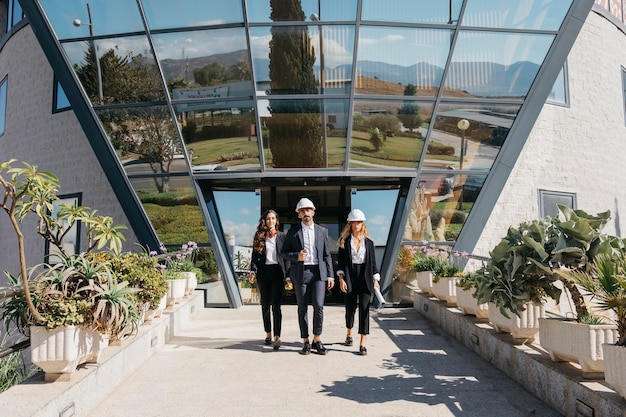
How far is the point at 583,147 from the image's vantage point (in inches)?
518

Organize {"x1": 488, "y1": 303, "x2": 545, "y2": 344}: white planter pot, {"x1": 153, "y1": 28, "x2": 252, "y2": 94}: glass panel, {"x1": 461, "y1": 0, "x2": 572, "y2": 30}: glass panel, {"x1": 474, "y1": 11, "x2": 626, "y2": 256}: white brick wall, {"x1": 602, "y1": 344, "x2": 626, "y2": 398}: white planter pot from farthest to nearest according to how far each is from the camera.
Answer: {"x1": 474, "y1": 11, "x2": 626, "y2": 256}: white brick wall, {"x1": 153, "y1": 28, "x2": 252, "y2": 94}: glass panel, {"x1": 461, "y1": 0, "x2": 572, "y2": 30}: glass panel, {"x1": 488, "y1": 303, "x2": 545, "y2": 344}: white planter pot, {"x1": 602, "y1": 344, "x2": 626, "y2": 398}: white planter pot

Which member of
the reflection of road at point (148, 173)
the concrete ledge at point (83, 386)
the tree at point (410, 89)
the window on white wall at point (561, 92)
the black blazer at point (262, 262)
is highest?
the window on white wall at point (561, 92)

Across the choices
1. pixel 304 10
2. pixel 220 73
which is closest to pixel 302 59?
pixel 304 10

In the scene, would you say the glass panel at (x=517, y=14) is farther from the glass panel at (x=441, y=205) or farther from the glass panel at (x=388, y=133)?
the glass panel at (x=441, y=205)

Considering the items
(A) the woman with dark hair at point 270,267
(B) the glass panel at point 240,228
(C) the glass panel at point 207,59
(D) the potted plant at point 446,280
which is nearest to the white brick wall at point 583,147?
(D) the potted plant at point 446,280

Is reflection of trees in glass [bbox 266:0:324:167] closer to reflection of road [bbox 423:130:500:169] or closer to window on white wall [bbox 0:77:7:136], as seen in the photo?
reflection of road [bbox 423:130:500:169]

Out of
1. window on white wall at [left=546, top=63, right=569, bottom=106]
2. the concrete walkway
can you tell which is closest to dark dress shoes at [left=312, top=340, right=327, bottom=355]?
the concrete walkway

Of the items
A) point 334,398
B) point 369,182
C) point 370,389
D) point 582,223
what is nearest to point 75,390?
point 334,398

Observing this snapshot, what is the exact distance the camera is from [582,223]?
163 inches

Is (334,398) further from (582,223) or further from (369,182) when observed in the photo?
(369,182)

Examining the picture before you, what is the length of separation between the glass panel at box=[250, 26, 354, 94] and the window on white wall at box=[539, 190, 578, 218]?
643 centimetres

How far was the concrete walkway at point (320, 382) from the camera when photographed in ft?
14.4

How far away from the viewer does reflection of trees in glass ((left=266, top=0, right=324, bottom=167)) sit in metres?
9.27

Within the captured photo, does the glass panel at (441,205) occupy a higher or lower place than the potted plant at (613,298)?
higher
